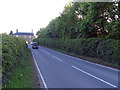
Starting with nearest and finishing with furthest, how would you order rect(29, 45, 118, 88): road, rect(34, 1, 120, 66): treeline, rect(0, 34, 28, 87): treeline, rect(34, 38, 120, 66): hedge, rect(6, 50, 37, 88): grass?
rect(0, 34, 28, 87): treeline, rect(6, 50, 37, 88): grass, rect(29, 45, 118, 88): road, rect(34, 38, 120, 66): hedge, rect(34, 1, 120, 66): treeline

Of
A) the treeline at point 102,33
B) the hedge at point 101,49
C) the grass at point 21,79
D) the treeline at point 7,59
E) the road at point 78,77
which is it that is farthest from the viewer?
the treeline at point 102,33

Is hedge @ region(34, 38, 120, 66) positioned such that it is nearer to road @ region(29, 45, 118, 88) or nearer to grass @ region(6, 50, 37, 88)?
road @ region(29, 45, 118, 88)

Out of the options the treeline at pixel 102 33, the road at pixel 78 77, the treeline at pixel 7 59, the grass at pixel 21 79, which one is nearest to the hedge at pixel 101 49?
the treeline at pixel 102 33

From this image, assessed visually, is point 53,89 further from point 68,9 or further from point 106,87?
point 68,9

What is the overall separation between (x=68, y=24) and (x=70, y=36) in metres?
2.97

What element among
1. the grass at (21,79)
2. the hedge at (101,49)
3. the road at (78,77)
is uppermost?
the hedge at (101,49)

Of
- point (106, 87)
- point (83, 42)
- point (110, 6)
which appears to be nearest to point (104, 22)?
point (110, 6)

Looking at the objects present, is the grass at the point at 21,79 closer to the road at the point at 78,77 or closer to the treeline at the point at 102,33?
the road at the point at 78,77

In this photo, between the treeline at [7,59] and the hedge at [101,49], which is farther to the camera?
the hedge at [101,49]

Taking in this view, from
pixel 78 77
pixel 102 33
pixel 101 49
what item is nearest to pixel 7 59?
pixel 78 77

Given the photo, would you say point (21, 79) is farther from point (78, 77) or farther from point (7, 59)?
point (78, 77)

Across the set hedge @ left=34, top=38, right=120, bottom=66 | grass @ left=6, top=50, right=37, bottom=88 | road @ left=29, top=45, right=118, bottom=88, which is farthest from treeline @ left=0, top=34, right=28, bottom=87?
hedge @ left=34, top=38, right=120, bottom=66

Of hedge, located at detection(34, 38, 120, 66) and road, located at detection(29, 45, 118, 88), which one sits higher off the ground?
hedge, located at detection(34, 38, 120, 66)

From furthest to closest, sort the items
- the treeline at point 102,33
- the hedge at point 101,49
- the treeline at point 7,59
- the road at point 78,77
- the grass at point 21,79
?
the treeline at point 102,33
the hedge at point 101,49
the road at point 78,77
the grass at point 21,79
the treeline at point 7,59
